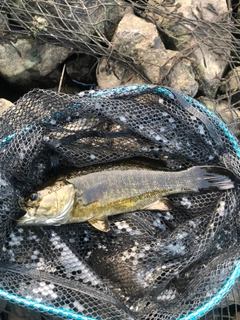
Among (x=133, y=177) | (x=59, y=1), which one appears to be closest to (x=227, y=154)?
(x=133, y=177)

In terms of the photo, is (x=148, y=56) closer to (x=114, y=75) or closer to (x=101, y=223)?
(x=114, y=75)

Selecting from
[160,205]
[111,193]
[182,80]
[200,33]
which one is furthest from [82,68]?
[160,205]

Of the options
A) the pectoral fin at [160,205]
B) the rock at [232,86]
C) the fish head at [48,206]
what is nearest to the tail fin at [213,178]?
the pectoral fin at [160,205]

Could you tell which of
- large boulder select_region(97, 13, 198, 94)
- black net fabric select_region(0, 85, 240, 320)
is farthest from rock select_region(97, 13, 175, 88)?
black net fabric select_region(0, 85, 240, 320)

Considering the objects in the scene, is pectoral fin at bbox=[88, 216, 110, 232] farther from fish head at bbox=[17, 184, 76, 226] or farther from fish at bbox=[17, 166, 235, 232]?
fish head at bbox=[17, 184, 76, 226]

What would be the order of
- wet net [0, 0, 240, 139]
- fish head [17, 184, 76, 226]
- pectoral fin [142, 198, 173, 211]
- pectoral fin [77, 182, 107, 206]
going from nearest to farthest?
1. fish head [17, 184, 76, 226]
2. pectoral fin [77, 182, 107, 206]
3. pectoral fin [142, 198, 173, 211]
4. wet net [0, 0, 240, 139]

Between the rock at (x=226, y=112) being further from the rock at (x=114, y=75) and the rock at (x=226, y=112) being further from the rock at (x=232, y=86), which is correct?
the rock at (x=114, y=75)
